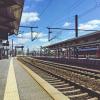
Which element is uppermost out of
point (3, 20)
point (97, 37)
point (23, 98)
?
point (3, 20)

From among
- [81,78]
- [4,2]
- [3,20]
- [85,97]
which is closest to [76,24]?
[3,20]

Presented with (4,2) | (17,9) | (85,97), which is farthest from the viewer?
(17,9)

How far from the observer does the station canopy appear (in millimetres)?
33703

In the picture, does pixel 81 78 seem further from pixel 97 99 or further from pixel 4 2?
pixel 4 2

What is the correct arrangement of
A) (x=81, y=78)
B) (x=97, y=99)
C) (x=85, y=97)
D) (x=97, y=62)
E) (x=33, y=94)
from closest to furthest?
(x=97, y=99) → (x=85, y=97) → (x=33, y=94) → (x=81, y=78) → (x=97, y=62)

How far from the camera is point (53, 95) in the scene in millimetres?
10289

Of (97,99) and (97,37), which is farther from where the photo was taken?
(97,37)

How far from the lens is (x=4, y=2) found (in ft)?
108

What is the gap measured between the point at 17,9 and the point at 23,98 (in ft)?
98.2

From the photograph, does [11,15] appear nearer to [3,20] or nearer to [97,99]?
[3,20]

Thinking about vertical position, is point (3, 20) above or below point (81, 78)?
above

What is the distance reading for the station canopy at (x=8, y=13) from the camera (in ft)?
111

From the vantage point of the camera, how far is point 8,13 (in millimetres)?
38812

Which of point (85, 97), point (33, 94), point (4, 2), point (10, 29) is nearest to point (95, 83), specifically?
point (85, 97)
